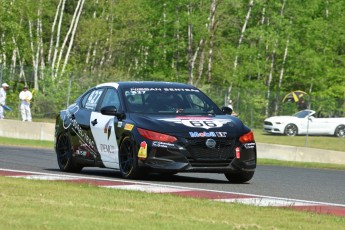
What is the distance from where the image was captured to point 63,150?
18688mm

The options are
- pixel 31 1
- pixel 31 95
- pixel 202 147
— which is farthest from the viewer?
pixel 31 1

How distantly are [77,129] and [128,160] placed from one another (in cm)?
185

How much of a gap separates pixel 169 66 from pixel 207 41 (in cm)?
412

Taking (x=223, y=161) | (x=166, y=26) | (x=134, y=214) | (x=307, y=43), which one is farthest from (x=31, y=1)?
(x=134, y=214)

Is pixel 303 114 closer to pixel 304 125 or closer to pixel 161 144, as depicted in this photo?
pixel 304 125

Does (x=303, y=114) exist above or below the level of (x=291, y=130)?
above

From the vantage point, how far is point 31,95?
45969mm

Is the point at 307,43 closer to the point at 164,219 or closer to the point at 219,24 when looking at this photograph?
the point at 219,24

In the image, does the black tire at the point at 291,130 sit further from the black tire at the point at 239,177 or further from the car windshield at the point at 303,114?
the black tire at the point at 239,177

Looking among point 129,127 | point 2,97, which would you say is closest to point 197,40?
point 2,97

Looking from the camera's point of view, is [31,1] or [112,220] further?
[31,1]

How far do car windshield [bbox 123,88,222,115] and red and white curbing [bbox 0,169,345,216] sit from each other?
142 cm

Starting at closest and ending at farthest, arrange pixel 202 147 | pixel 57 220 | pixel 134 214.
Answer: pixel 57 220, pixel 134 214, pixel 202 147

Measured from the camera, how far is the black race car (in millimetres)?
16094
